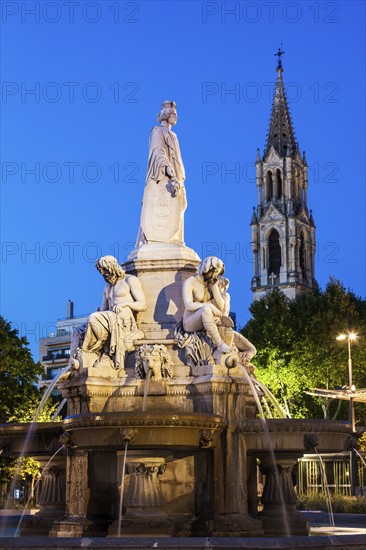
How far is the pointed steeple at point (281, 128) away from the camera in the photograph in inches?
5241

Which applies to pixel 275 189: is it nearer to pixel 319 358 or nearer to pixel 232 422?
pixel 319 358

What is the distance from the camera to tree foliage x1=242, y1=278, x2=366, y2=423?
5078 cm

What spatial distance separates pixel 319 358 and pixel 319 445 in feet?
117

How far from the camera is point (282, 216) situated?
129 meters

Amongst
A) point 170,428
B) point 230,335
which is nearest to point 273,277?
point 230,335

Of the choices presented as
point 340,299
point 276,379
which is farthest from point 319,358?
point 340,299

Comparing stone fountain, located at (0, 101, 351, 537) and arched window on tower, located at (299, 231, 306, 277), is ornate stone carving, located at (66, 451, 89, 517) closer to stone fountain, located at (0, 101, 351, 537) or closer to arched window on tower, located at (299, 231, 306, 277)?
stone fountain, located at (0, 101, 351, 537)

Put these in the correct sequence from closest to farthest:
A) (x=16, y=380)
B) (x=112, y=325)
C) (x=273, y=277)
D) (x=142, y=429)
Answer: (x=142, y=429) → (x=112, y=325) → (x=16, y=380) → (x=273, y=277)

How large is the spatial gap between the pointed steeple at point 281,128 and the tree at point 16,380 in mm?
99049

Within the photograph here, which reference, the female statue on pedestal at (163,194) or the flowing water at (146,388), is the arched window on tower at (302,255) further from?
the flowing water at (146,388)

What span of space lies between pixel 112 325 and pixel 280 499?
4.18 meters

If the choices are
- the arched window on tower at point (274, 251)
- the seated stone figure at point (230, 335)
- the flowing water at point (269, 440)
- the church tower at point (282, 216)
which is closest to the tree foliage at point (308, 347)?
the seated stone figure at point (230, 335)

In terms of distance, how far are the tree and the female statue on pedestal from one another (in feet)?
58.9

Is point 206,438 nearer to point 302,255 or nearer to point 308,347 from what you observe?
point 308,347
